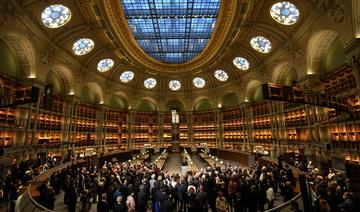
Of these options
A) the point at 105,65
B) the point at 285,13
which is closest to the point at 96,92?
the point at 105,65

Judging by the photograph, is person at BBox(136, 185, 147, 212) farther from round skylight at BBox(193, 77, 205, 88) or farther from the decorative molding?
round skylight at BBox(193, 77, 205, 88)

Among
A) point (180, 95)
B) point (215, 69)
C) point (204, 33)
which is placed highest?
point (204, 33)

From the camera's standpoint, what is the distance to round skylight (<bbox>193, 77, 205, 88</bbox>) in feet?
104

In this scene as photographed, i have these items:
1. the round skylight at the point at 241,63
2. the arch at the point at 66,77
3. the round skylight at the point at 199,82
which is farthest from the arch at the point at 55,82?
the round skylight at the point at 241,63

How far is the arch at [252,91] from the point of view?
26203 millimetres

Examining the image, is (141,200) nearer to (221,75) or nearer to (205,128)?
(221,75)

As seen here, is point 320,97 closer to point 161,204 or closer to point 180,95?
point 161,204

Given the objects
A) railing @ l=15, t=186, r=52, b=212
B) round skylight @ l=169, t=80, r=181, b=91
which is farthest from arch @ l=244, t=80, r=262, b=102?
railing @ l=15, t=186, r=52, b=212

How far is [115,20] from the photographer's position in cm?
1755

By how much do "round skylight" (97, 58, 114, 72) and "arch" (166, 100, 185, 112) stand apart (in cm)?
1277

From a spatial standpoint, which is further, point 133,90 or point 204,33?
point 133,90

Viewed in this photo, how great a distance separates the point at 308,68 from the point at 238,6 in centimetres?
819

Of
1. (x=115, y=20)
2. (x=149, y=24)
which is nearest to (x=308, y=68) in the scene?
(x=149, y=24)

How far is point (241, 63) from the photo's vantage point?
25.3 m
